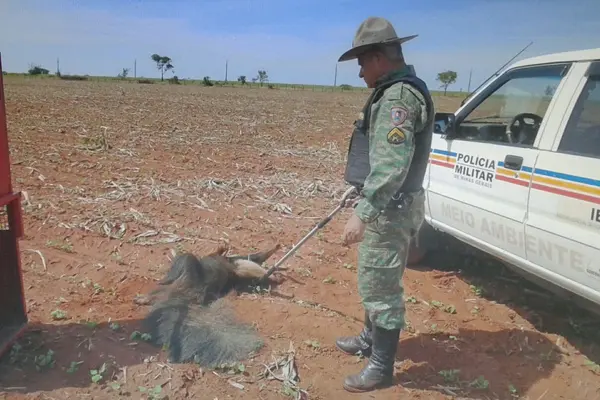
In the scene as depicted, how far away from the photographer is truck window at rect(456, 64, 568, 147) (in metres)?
4.06

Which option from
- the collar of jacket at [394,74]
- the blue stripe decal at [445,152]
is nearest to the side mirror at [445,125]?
the blue stripe decal at [445,152]

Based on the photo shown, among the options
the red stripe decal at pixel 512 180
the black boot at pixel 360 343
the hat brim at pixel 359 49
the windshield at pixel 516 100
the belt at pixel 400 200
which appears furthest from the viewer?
the windshield at pixel 516 100

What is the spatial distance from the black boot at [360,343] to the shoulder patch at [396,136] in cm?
141

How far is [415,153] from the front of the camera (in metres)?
2.91

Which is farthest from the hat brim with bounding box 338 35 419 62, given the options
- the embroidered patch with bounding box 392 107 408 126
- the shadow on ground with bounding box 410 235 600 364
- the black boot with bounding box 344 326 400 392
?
the shadow on ground with bounding box 410 235 600 364

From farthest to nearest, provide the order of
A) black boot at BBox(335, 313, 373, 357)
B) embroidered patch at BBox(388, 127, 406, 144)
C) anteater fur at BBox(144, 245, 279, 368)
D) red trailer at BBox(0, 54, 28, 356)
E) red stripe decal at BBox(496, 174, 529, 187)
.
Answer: red stripe decal at BBox(496, 174, 529, 187) → black boot at BBox(335, 313, 373, 357) → anteater fur at BBox(144, 245, 279, 368) → red trailer at BBox(0, 54, 28, 356) → embroidered patch at BBox(388, 127, 406, 144)

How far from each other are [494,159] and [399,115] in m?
1.67

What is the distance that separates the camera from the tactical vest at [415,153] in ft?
9.23

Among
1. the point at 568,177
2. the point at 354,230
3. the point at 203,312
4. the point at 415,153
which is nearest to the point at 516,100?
the point at 568,177

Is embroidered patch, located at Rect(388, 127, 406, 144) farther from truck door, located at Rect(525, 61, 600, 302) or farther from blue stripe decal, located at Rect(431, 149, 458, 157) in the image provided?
blue stripe decal, located at Rect(431, 149, 458, 157)

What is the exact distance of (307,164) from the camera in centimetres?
990

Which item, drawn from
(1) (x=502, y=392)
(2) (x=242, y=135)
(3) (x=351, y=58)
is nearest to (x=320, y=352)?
(1) (x=502, y=392)

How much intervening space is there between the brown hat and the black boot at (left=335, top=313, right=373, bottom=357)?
1854 mm

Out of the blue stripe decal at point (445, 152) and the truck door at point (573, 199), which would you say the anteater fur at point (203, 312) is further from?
the truck door at point (573, 199)
